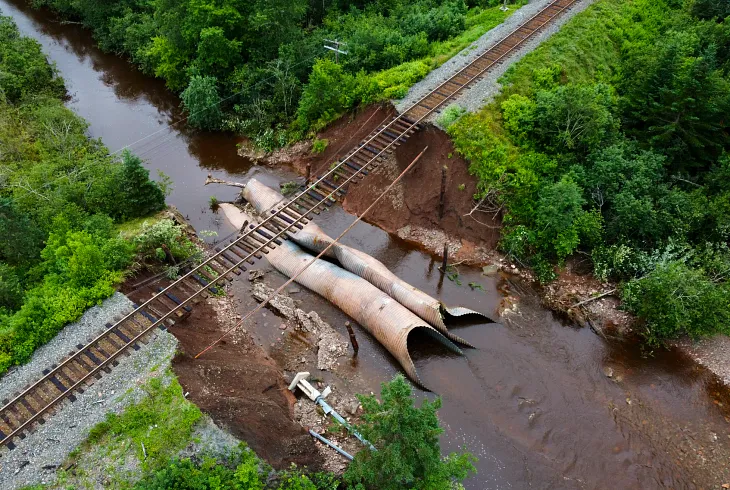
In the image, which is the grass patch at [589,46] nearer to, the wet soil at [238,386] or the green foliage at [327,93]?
the green foliage at [327,93]

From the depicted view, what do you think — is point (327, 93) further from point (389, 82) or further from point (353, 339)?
point (353, 339)

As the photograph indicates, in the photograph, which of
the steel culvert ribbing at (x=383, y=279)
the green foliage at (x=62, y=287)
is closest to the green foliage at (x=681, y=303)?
the steel culvert ribbing at (x=383, y=279)

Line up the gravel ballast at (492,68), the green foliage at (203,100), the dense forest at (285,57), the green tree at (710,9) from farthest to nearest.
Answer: the green tree at (710,9) < the green foliage at (203,100) < the dense forest at (285,57) < the gravel ballast at (492,68)

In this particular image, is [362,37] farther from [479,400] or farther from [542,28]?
[479,400]

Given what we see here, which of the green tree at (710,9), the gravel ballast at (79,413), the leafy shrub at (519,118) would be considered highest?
the green tree at (710,9)

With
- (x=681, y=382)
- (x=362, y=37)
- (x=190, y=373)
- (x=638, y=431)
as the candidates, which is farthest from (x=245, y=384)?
(x=362, y=37)

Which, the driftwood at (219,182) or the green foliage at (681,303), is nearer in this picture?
the green foliage at (681,303)

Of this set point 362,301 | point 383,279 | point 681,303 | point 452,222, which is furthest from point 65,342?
point 681,303

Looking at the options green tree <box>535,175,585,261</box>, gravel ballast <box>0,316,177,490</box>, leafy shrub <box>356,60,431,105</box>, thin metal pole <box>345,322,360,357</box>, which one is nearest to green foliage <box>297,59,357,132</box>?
leafy shrub <box>356,60,431,105</box>

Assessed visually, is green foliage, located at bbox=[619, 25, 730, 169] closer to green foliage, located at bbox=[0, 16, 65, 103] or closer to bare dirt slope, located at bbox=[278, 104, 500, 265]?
bare dirt slope, located at bbox=[278, 104, 500, 265]
